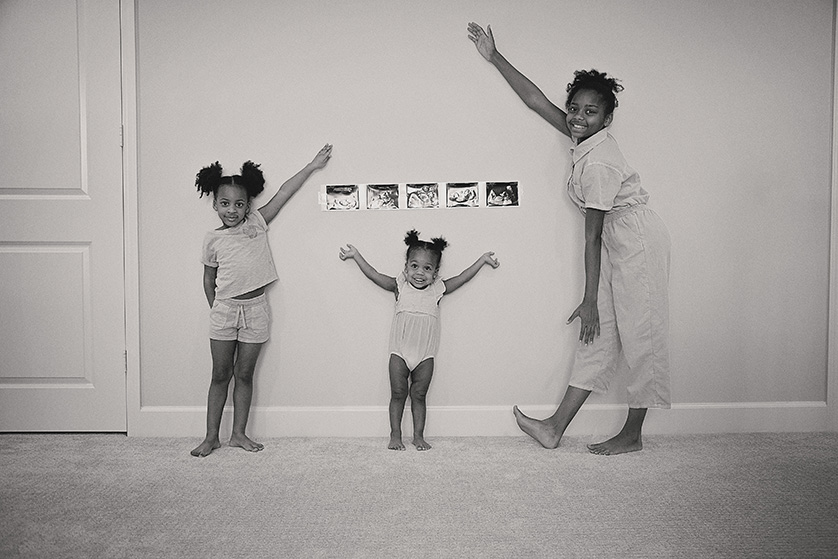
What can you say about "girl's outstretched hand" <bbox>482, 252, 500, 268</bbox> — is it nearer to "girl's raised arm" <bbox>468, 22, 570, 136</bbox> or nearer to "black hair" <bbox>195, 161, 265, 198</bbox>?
"girl's raised arm" <bbox>468, 22, 570, 136</bbox>

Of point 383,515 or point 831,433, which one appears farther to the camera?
point 831,433

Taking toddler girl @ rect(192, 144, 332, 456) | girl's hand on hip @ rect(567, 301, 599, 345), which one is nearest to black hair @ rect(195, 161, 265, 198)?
toddler girl @ rect(192, 144, 332, 456)

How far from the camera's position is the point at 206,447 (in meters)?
2.84

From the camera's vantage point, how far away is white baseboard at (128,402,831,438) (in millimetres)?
3088

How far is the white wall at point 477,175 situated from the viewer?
305cm

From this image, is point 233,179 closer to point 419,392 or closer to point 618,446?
point 419,392

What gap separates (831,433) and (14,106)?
3.53 m

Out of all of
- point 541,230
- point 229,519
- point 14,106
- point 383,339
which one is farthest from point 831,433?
point 14,106

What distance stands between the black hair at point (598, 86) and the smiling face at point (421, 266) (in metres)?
0.78

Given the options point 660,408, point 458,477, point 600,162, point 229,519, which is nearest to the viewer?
point 229,519

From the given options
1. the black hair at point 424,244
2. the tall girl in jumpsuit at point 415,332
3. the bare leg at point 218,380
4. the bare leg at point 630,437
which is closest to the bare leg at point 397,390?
the tall girl in jumpsuit at point 415,332

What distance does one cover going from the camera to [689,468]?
260cm

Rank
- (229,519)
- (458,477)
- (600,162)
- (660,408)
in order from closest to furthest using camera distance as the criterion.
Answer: (229,519) → (458,477) → (600,162) → (660,408)

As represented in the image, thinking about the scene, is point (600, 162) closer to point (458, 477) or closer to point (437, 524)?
point (458, 477)
